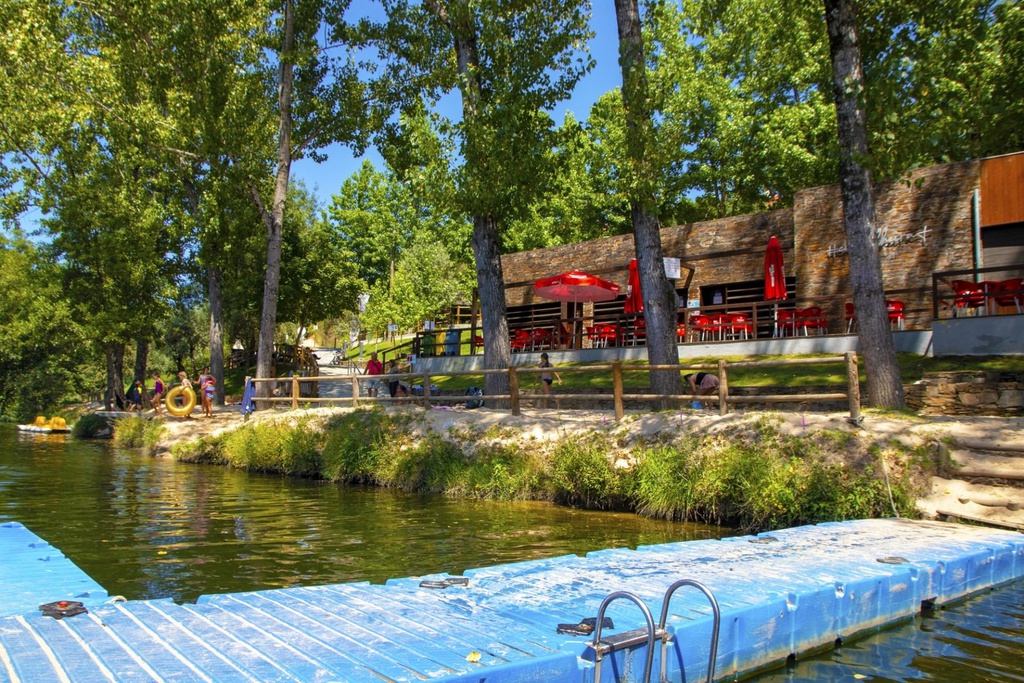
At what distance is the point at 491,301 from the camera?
15711 millimetres

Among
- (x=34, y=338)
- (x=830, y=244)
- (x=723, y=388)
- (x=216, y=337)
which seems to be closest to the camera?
(x=723, y=388)

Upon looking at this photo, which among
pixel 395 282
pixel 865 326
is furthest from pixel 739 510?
pixel 395 282

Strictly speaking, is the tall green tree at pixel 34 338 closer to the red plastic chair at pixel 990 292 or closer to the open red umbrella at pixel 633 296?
the open red umbrella at pixel 633 296

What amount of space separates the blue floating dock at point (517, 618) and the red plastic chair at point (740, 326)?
12.9 meters

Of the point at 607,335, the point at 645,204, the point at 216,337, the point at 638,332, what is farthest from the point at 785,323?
the point at 216,337

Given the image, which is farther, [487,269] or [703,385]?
[487,269]

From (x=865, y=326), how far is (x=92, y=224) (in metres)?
26.1

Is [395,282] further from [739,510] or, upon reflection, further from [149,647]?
[149,647]

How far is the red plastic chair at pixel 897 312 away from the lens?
57.0 feet

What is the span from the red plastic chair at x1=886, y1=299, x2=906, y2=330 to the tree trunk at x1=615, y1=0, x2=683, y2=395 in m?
6.88

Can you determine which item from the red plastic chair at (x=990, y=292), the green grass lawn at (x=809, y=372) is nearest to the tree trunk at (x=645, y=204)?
the green grass lawn at (x=809, y=372)

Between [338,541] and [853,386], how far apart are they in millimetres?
6406

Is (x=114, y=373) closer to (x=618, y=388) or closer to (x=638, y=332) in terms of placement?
(x=638, y=332)

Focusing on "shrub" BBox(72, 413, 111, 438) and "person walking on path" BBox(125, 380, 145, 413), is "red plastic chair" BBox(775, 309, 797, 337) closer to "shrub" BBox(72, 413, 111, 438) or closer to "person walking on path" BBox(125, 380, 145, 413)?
"shrub" BBox(72, 413, 111, 438)
